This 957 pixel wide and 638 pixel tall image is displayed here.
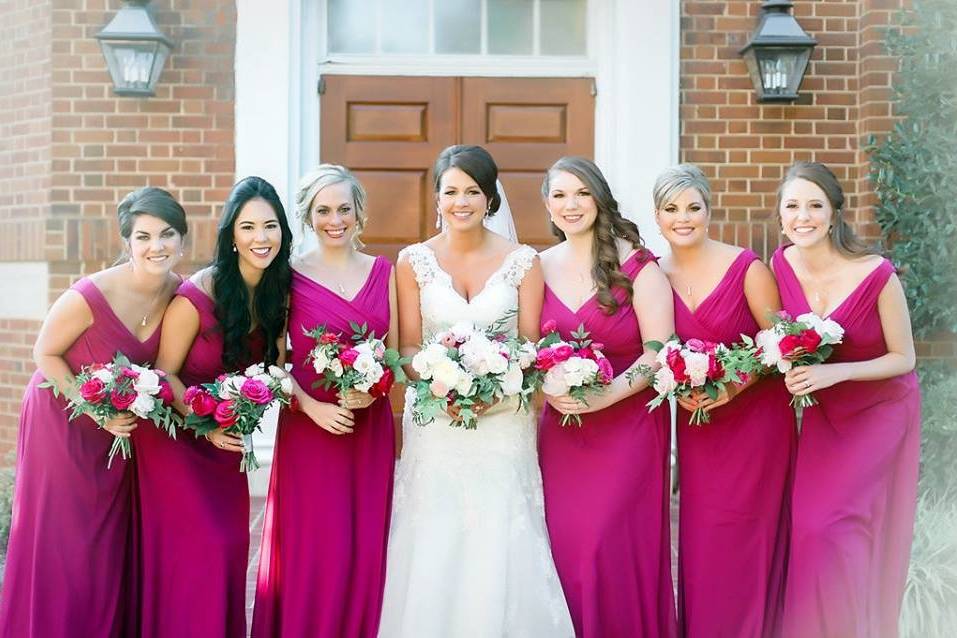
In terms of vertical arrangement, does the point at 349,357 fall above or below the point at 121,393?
above

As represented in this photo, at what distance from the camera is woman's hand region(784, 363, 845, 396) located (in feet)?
13.1

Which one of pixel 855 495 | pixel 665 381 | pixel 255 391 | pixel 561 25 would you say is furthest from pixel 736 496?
pixel 561 25

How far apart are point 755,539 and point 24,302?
5.79m

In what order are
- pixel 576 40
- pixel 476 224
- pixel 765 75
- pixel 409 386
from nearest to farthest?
1. pixel 409 386
2. pixel 476 224
3. pixel 765 75
4. pixel 576 40

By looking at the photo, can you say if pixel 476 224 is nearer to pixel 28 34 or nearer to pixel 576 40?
pixel 576 40

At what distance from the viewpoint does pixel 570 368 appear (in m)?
3.89

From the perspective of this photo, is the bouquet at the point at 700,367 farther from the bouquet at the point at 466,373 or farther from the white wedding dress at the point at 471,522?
the white wedding dress at the point at 471,522

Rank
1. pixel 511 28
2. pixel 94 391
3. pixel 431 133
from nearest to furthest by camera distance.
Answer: pixel 94 391 → pixel 431 133 → pixel 511 28

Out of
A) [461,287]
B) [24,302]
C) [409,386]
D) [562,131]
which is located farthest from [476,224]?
[24,302]

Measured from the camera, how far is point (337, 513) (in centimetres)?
428

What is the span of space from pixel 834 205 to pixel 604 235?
1.00 metres

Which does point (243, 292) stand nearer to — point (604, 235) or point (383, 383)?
point (383, 383)

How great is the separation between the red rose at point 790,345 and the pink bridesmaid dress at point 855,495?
340 mm

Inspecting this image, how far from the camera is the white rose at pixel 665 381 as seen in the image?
3949 millimetres
